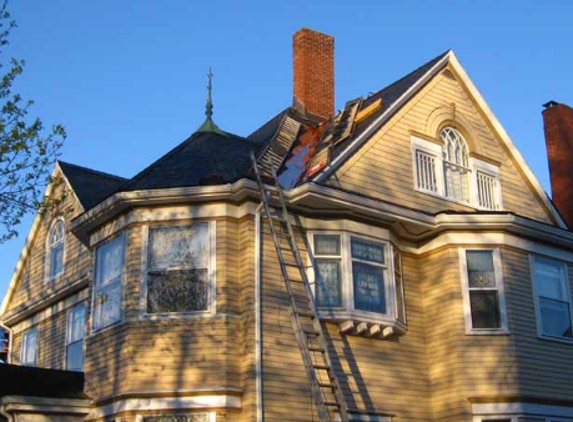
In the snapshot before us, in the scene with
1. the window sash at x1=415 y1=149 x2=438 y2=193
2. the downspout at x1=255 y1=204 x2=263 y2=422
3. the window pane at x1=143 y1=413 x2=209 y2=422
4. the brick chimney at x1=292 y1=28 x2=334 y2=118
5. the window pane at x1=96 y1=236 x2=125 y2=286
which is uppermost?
the brick chimney at x1=292 y1=28 x2=334 y2=118

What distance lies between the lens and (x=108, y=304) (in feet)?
54.3

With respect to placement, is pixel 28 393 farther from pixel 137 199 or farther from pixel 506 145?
pixel 506 145

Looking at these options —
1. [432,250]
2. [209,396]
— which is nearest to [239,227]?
[209,396]

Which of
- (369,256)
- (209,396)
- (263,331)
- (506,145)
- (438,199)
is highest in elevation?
(506,145)

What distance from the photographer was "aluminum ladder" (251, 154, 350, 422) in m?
14.4

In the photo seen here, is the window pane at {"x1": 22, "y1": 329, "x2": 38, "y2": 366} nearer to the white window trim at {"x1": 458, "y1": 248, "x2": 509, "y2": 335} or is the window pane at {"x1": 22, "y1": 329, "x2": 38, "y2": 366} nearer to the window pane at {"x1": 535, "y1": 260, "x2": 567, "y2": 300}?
the white window trim at {"x1": 458, "y1": 248, "x2": 509, "y2": 335}

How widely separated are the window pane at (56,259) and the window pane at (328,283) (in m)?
7.79

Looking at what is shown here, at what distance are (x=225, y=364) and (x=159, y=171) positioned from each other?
4317mm

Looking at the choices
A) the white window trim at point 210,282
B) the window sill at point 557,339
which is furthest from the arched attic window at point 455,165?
the white window trim at point 210,282

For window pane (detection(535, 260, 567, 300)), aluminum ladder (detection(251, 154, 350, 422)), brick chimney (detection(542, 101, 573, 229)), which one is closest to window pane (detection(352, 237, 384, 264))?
aluminum ladder (detection(251, 154, 350, 422))

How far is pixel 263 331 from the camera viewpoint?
15.2 m

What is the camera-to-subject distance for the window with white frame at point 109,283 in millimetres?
16297

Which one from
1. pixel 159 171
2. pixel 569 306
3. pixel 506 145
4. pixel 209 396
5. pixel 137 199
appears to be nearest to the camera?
pixel 209 396

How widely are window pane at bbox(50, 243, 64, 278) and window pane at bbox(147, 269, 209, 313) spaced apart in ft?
20.9
